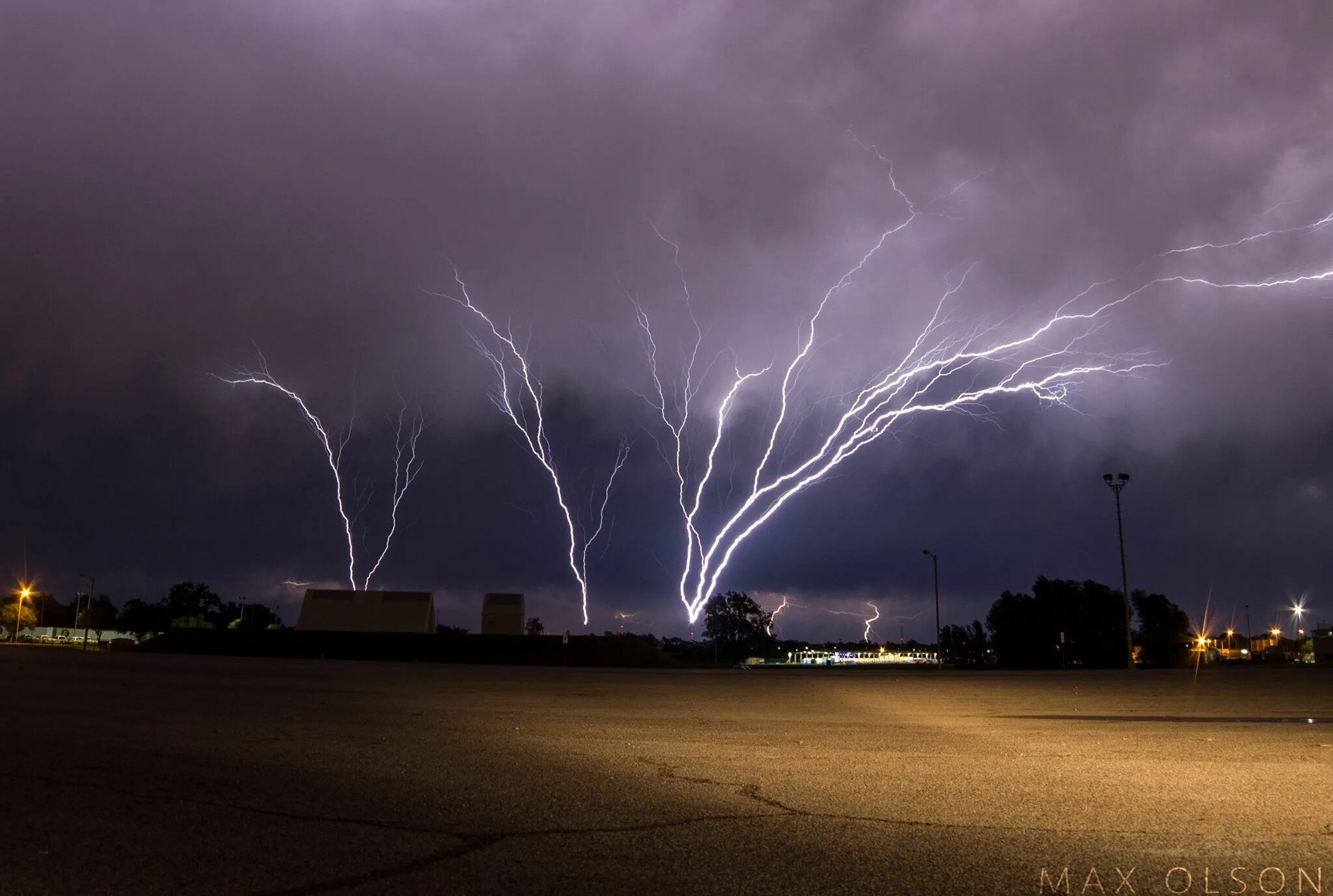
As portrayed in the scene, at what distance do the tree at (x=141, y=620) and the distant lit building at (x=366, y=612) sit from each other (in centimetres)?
6730

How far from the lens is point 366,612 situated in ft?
165

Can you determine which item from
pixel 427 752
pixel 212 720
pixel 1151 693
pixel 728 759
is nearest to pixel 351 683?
pixel 212 720

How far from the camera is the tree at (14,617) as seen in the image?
3819 inches

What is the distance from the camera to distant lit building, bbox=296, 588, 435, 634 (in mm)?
49906

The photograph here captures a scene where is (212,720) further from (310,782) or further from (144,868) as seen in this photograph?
(144,868)

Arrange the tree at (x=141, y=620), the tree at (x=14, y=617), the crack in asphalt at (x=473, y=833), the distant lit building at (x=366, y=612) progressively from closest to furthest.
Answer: the crack in asphalt at (x=473, y=833)
the distant lit building at (x=366, y=612)
the tree at (x=14, y=617)
the tree at (x=141, y=620)

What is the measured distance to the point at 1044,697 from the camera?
56.8 feet

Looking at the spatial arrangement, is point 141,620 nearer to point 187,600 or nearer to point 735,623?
point 187,600

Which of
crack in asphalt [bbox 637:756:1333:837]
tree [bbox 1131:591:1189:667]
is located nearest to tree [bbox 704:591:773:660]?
tree [bbox 1131:591:1189:667]

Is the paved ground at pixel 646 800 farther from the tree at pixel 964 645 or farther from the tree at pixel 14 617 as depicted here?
the tree at pixel 14 617

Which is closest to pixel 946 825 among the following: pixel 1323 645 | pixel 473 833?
pixel 473 833

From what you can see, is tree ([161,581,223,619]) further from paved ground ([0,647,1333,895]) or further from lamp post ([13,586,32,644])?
paved ground ([0,647,1333,895])

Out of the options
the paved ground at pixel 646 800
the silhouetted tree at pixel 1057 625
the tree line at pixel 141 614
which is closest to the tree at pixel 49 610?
the tree line at pixel 141 614

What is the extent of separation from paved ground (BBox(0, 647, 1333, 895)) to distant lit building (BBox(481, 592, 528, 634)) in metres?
40.1
